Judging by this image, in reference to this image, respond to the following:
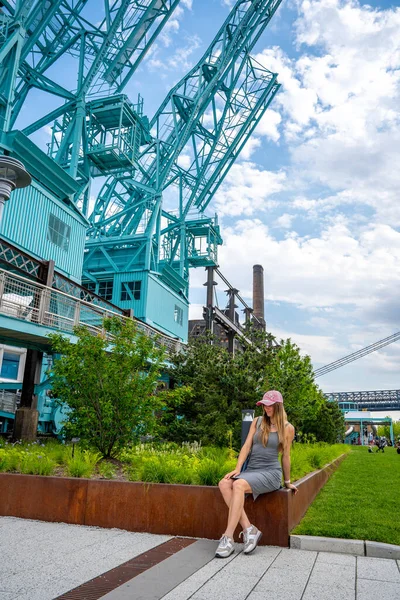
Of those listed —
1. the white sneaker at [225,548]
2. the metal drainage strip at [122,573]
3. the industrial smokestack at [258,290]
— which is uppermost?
the industrial smokestack at [258,290]

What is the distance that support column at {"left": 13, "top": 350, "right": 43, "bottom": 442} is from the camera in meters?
10.8

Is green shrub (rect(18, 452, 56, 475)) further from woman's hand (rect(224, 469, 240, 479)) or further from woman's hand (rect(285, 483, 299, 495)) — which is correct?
woman's hand (rect(285, 483, 299, 495))

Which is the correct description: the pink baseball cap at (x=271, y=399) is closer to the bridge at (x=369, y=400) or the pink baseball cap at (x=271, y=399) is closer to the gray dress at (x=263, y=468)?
the gray dress at (x=263, y=468)

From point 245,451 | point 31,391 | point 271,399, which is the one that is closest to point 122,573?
point 245,451

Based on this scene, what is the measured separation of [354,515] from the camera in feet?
19.1

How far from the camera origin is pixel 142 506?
546 cm

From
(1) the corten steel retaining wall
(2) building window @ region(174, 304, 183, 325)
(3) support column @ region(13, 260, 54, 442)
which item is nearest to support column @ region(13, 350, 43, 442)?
(3) support column @ region(13, 260, 54, 442)

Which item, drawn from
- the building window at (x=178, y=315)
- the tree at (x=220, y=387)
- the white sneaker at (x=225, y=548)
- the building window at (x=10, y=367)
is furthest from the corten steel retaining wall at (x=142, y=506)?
the building window at (x=178, y=315)

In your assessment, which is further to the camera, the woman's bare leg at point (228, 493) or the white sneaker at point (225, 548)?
the woman's bare leg at point (228, 493)

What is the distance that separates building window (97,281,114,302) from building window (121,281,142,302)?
1.68 m

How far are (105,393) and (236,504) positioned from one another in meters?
4.02

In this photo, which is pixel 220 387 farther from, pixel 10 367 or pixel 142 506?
pixel 142 506

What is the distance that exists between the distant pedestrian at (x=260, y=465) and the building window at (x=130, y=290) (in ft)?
87.3

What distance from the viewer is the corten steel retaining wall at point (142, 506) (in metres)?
5.02
